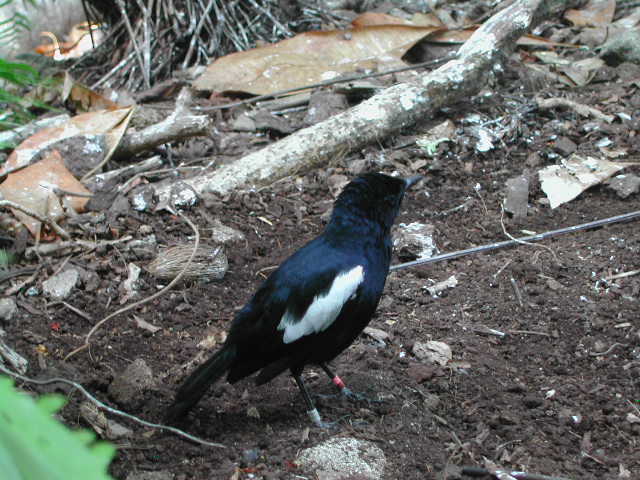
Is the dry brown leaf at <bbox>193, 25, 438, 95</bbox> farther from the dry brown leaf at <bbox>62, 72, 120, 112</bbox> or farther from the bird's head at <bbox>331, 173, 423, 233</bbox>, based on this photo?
the bird's head at <bbox>331, 173, 423, 233</bbox>

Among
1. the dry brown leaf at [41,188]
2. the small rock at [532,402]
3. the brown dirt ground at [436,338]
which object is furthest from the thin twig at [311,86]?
the small rock at [532,402]

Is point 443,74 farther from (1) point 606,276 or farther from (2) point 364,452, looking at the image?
(2) point 364,452

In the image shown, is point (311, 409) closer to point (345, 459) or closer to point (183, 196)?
point (345, 459)

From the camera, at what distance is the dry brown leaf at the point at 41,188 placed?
14.1 ft

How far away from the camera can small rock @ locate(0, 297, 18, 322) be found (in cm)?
362

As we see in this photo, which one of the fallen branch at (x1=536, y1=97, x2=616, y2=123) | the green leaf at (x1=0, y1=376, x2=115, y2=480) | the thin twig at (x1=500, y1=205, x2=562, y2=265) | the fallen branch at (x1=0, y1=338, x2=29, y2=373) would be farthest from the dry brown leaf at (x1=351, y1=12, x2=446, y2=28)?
the green leaf at (x1=0, y1=376, x2=115, y2=480)

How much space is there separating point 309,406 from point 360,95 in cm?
319

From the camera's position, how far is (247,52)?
6031 millimetres

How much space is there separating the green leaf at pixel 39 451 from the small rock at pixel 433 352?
3.01 meters

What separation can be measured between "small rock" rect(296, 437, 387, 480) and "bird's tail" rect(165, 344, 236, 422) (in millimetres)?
508

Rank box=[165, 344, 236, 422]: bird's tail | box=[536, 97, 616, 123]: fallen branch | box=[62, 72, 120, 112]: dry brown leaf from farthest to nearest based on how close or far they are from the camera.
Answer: box=[62, 72, 120, 112]: dry brown leaf → box=[536, 97, 616, 123]: fallen branch → box=[165, 344, 236, 422]: bird's tail

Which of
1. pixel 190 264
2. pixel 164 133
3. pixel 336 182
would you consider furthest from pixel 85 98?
pixel 190 264

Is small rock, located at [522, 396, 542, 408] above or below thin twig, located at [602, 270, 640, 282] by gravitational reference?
above

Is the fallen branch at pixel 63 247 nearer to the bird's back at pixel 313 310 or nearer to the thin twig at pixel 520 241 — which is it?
the bird's back at pixel 313 310
